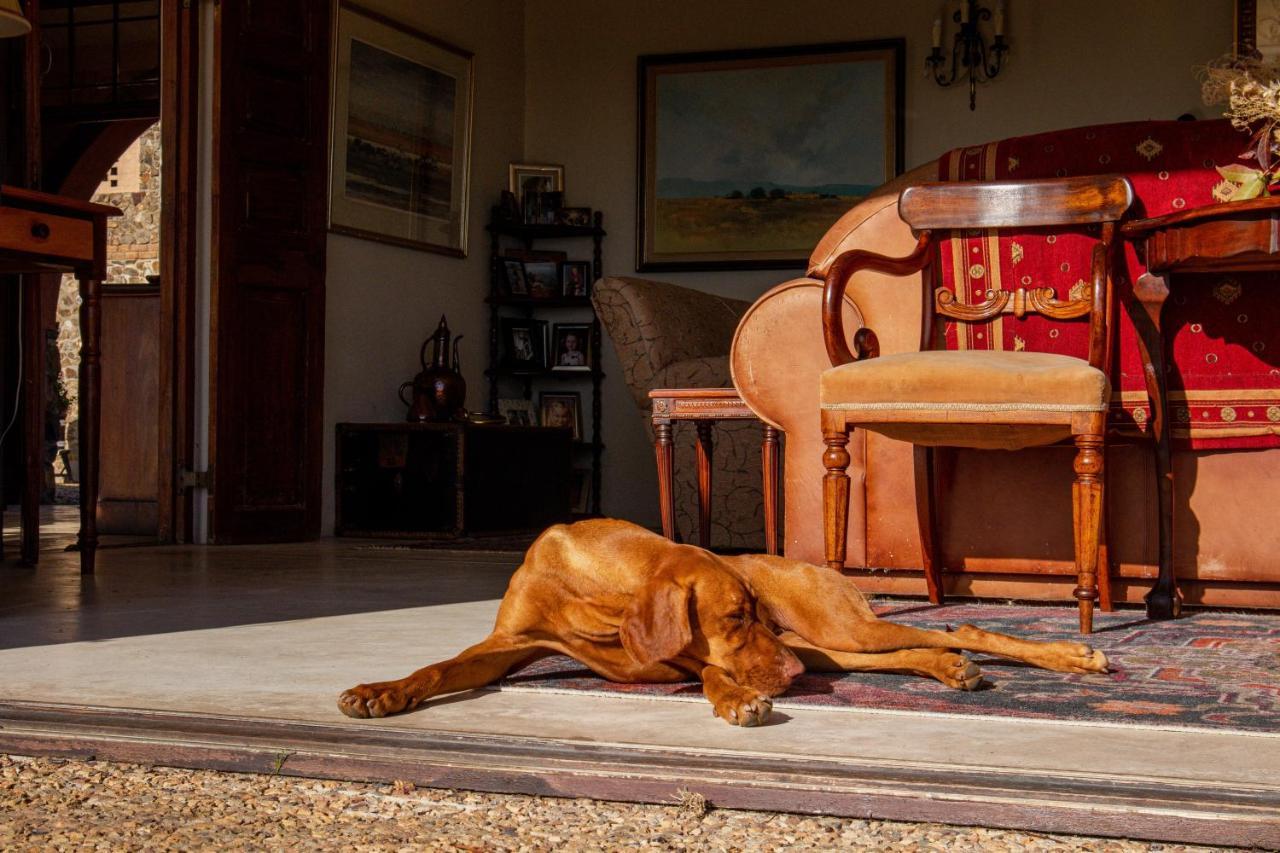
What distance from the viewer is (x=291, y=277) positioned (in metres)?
5.94

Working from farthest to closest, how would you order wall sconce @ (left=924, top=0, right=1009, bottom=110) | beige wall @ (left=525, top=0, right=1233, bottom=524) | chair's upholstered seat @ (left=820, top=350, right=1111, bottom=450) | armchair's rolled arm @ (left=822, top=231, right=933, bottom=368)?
wall sconce @ (left=924, top=0, right=1009, bottom=110)
beige wall @ (left=525, top=0, right=1233, bottom=524)
armchair's rolled arm @ (left=822, top=231, right=933, bottom=368)
chair's upholstered seat @ (left=820, top=350, right=1111, bottom=450)

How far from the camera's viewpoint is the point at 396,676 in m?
2.39

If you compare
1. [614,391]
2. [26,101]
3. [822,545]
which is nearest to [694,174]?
[614,391]

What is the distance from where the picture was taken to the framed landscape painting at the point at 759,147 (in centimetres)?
764

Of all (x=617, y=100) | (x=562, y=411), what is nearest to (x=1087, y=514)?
(x=562, y=411)

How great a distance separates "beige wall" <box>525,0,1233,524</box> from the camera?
286 inches

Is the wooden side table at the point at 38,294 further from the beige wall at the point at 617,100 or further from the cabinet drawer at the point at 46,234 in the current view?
the beige wall at the point at 617,100

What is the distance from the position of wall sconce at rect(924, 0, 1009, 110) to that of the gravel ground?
630 centimetres

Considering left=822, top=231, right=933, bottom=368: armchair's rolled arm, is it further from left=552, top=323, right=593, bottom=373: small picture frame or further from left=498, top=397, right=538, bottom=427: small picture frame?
left=552, top=323, right=593, bottom=373: small picture frame

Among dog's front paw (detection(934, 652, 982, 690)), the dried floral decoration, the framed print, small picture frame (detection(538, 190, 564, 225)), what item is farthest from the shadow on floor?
small picture frame (detection(538, 190, 564, 225))

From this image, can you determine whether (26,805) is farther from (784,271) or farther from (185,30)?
(784,271)

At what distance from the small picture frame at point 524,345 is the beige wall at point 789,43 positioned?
0.36 m

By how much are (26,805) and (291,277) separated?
439cm

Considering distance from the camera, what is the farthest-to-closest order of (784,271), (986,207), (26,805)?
1. (784,271)
2. (986,207)
3. (26,805)
